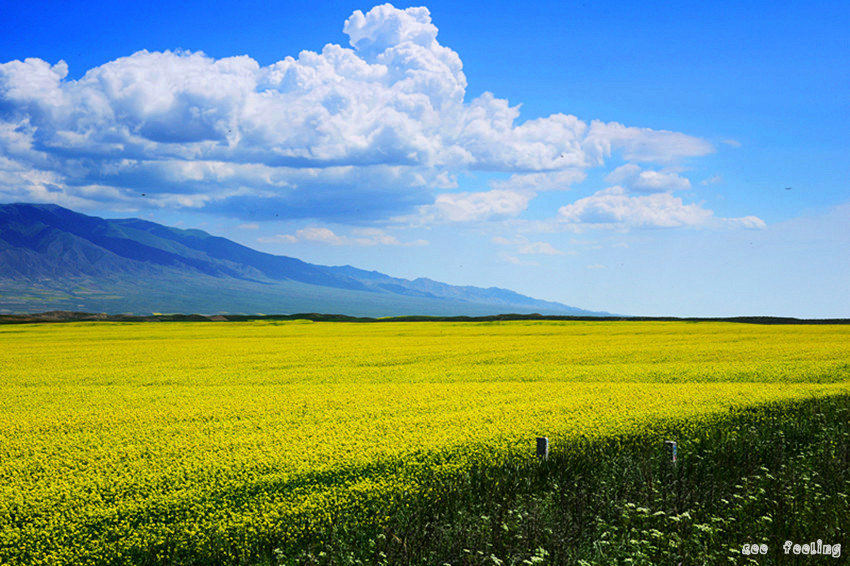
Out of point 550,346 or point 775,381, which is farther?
point 550,346

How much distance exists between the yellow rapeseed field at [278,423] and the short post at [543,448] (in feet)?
1.28

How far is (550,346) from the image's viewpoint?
3575 centimetres

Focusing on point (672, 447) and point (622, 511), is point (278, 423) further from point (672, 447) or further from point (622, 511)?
point (672, 447)

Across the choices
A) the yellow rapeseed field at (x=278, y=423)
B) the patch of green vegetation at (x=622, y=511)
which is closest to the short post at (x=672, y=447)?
the patch of green vegetation at (x=622, y=511)

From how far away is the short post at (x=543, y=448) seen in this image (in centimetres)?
1155

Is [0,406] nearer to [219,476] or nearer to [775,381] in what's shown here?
[219,476]

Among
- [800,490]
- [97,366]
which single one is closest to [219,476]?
[800,490]

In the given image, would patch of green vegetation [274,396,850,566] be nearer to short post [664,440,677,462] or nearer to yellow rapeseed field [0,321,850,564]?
short post [664,440,677,462]

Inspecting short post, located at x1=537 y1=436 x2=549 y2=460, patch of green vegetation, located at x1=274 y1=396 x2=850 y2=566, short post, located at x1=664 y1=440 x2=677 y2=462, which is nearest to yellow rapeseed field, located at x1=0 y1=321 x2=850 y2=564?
short post, located at x1=537 y1=436 x2=549 y2=460

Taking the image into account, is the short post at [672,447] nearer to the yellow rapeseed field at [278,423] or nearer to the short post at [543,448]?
the yellow rapeseed field at [278,423]

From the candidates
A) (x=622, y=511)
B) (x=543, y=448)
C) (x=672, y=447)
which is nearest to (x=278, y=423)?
(x=543, y=448)

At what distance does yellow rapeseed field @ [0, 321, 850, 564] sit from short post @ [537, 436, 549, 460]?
39 centimetres

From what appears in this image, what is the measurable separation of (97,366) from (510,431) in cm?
2349

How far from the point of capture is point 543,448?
38.0 ft
